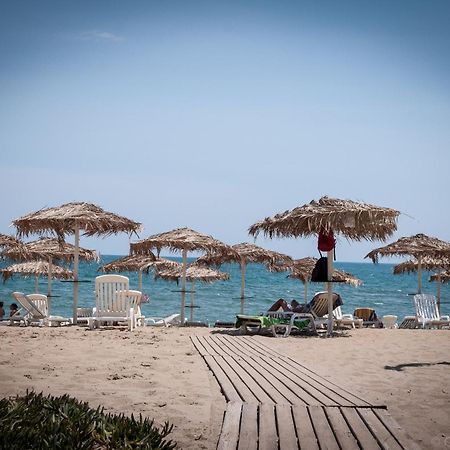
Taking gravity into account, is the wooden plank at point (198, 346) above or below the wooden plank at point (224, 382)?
above

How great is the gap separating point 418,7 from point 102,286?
7.05m

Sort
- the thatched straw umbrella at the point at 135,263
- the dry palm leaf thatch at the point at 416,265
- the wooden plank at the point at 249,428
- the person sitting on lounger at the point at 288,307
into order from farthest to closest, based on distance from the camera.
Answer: the dry palm leaf thatch at the point at 416,265 < the thatched straw umbrella at the point at 135,263 < the person sitting on lounger at the point at 288,307 < the wooden plank at the point at 249,428

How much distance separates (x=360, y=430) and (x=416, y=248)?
1094 centimetres

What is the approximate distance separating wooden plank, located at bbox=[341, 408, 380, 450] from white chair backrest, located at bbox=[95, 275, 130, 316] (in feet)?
21.5

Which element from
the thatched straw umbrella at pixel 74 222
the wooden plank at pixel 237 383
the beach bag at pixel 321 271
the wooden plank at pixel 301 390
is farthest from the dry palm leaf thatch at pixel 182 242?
the wooden plank at pixel 301 390

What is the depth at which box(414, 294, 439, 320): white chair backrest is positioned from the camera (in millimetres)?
12688

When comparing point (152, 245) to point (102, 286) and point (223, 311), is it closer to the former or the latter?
point (102, 286)

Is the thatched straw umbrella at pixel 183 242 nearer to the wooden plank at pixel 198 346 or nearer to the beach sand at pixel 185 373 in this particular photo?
the beach sand at pixel 185 373

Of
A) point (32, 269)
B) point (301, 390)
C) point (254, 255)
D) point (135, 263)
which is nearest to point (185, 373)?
point (301, 390)

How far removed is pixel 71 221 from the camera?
1116 centimetres

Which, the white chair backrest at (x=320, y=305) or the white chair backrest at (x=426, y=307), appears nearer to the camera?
the white chair backrest at (x=320, y=305)

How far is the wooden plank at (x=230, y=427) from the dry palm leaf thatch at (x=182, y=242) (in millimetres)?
8179

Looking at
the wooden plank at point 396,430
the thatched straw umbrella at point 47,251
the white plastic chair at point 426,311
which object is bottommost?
the wooden plank at point 396,430

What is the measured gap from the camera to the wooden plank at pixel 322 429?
10.9 ft
